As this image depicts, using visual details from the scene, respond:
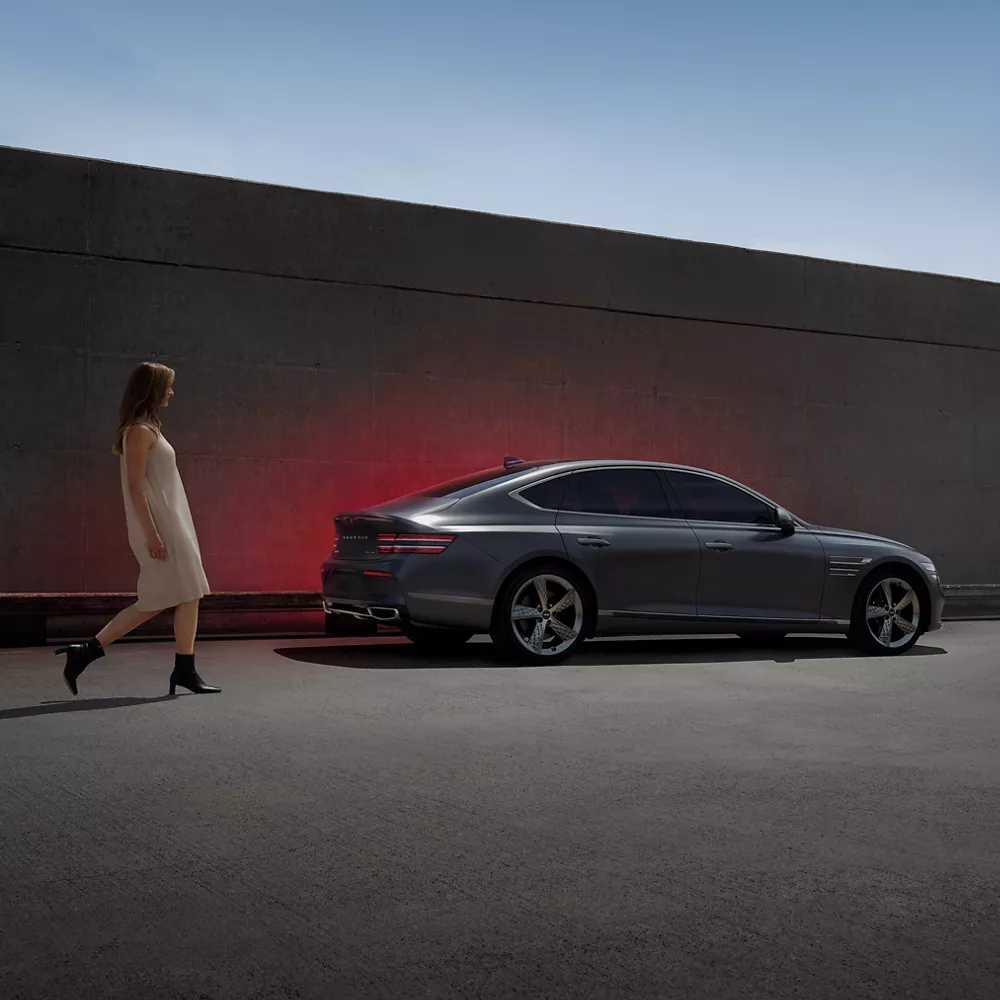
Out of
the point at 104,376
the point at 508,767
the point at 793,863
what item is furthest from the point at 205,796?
the point at 104,376

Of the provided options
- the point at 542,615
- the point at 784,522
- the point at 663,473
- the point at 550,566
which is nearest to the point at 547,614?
the point at 542,615

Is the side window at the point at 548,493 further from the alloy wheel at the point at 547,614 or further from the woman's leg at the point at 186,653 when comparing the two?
the woman's leg at the point at 186,653

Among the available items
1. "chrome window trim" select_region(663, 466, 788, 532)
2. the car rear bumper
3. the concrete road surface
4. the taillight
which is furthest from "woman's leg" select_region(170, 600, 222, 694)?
"chrome window trim" select_region(663, 466, 788, 532)

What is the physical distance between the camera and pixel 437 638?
37.9ft

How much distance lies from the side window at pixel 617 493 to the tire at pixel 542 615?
64 cm

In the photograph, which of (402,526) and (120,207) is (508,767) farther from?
(120,207)

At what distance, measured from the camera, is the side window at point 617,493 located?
428 inches

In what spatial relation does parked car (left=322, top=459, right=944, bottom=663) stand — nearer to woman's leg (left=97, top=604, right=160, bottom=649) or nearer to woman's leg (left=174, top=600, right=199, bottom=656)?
woman's leg (left=174, top=600, right=199, bottom=656)

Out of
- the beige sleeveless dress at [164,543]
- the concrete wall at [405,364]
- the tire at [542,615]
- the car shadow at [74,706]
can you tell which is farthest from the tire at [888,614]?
the car shadow at [74,706]

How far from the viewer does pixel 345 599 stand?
10430 mm

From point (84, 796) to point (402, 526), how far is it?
4990mm

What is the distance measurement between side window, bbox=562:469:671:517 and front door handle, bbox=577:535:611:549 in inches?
11.3

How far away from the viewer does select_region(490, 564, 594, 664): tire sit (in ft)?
33.5

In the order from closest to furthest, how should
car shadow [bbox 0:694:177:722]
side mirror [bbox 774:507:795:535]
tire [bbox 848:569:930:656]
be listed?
1. car shadow [bbox 0:694:177:722]
2. side mirror [bbox 774:507:795:535]
3. tire [bbox 848:569:930:656]
